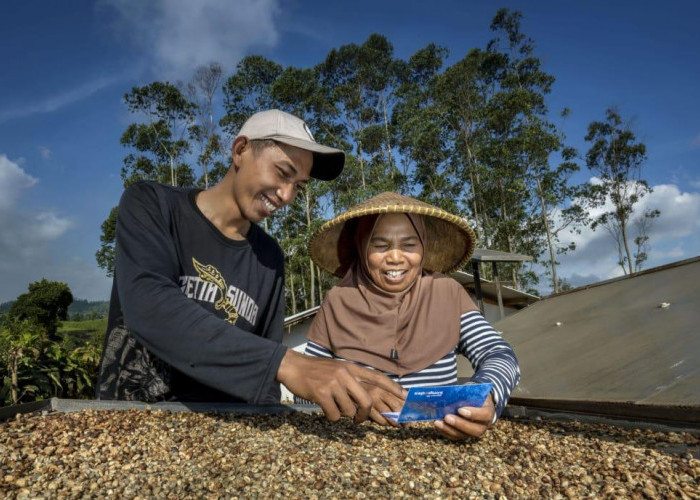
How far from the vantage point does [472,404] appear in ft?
4.54

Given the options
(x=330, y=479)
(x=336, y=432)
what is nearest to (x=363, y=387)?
(x=330, y=479)

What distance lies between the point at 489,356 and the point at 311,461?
804 millimetres

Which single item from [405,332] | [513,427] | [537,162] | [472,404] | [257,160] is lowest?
[513,427]

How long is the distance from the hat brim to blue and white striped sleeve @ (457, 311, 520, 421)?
93 cm

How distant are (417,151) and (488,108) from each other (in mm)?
4687

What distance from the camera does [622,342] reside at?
2920mm

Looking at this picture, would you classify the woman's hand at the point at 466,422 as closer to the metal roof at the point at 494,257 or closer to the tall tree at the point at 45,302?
the metal roof at the point at 494,257

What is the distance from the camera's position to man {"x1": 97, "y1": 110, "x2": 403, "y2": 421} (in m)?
1.22

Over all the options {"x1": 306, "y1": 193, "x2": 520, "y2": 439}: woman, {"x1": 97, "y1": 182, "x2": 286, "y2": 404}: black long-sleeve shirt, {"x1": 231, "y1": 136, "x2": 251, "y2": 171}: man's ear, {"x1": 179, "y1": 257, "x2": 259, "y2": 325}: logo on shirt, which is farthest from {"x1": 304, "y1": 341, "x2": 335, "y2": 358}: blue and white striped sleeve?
{"x1": 231, "y1": 136, "x2": 251, "y2": 171}: man's ear

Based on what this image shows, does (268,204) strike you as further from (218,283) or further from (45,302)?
(45,302)

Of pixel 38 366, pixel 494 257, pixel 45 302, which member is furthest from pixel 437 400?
pixel 45 302

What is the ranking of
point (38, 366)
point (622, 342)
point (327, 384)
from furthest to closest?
point (38, 366) < point (622, 342) < point (327, 384)

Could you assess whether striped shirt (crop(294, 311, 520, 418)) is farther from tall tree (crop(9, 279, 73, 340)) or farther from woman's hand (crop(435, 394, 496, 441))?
tall tree (crop(9, 279, 73, 340))

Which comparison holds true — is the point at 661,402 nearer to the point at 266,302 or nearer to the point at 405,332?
the point at 405,332
